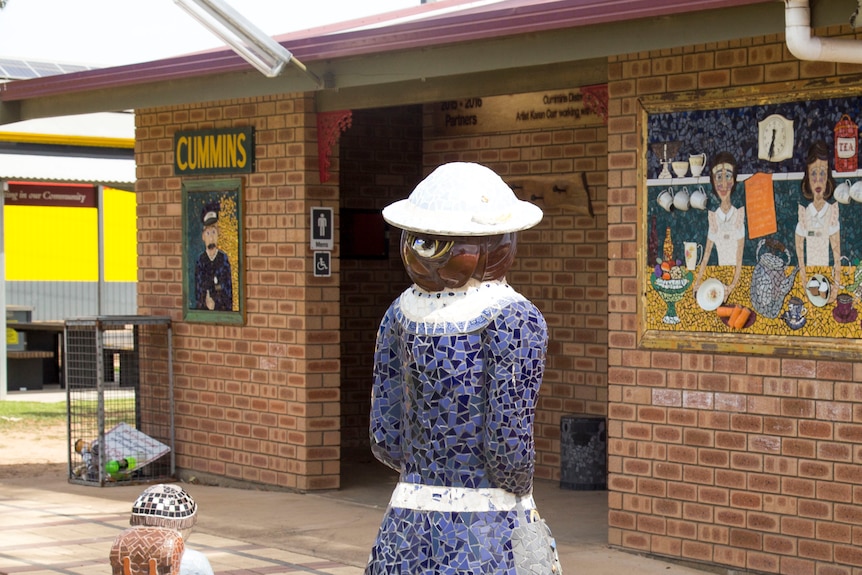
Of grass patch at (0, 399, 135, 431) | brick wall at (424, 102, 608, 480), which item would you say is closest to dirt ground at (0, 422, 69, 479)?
grass patch at (0, 399, 135, 431)

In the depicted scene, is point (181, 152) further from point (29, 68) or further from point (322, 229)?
point (29, 68)

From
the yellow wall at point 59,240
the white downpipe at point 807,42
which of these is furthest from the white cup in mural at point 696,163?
the yellow wall at point 59,240

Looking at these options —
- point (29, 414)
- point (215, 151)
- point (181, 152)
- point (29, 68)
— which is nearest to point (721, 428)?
point (215, 151)

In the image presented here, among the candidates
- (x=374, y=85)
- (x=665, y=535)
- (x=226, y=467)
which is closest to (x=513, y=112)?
(x=374, y=85)

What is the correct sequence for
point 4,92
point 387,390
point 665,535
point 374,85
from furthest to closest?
point 4,92 → point 374,85 → point 665,535 → point 387,390

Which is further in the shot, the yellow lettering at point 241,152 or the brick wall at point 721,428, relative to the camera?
the yellow lettering at point 241,152

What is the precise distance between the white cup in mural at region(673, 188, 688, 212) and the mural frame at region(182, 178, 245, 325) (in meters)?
4.14

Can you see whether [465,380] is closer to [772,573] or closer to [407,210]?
[407,210]

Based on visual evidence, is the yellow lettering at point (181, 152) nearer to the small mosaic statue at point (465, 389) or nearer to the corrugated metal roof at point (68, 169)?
the corrugated metal roof at point (68, 169)

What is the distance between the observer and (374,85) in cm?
984

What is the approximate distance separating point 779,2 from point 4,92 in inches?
296

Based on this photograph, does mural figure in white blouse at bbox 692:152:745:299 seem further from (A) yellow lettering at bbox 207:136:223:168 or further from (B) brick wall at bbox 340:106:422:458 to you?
(B) brick wall at bbox 340:106:422:458

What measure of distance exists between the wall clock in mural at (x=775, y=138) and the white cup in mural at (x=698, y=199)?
1.30 ft

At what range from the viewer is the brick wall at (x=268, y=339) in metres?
10.2
